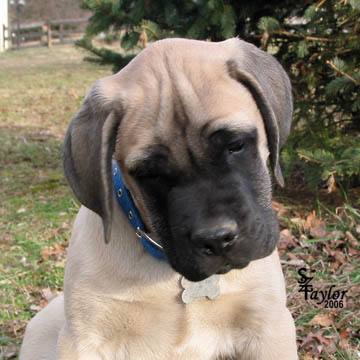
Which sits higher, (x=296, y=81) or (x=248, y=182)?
(x=248, y=182)

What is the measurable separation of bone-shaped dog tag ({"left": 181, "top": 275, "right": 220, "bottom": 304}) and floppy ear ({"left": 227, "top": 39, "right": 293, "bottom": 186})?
61 cm

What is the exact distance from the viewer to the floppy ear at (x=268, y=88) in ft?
8.04

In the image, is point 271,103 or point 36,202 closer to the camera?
point 271,103

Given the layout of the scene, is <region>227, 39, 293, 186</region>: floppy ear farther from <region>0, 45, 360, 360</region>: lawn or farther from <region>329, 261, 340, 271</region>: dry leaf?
<region>329, 261, 340, 271</region>: dry leaf

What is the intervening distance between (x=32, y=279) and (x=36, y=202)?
1.85m

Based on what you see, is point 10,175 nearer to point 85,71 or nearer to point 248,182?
point 248,182

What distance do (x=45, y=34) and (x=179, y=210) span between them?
27.7 meters

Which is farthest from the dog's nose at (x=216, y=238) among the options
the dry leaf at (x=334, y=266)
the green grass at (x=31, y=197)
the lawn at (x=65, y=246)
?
the dry leaf at (x=334, y=266)

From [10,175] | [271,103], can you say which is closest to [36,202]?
[10,175]

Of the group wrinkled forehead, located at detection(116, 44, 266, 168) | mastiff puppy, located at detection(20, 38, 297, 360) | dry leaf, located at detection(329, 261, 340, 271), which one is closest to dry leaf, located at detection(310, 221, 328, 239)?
dry leaf, located at detection(329, 261, 340, 271)

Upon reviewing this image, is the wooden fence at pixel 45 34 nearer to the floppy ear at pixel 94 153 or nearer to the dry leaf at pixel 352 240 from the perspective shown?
the dry leaf at pixel 352 240

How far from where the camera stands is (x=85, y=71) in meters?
15.5

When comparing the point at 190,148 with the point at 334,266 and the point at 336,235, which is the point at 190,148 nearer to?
the point at 334,266

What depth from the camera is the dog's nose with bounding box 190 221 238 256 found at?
211cm
